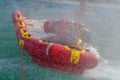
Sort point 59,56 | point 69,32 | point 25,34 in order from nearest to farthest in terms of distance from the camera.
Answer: point 59,56, point 69,32, point 25,34

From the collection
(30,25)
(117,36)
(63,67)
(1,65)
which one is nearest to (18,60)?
(1,65)

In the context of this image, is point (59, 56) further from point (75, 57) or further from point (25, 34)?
point (25, 34)

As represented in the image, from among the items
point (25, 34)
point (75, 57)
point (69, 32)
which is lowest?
point (75, 57)

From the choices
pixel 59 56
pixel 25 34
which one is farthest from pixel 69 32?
pixel 25 34

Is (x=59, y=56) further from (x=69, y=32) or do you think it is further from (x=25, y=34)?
(x=25, y=34)

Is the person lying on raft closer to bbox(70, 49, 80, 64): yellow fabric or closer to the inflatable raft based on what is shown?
the inflatable raft

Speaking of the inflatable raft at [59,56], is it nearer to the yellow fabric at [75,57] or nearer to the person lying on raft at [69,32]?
the yellow fabric at [75,57]

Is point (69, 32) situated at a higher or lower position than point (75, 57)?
higher

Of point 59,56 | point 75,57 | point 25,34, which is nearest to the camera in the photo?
point 75,57

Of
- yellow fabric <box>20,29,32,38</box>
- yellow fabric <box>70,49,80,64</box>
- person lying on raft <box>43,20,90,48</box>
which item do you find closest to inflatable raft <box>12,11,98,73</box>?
yellow fabric <box>70,49,80,64</box>

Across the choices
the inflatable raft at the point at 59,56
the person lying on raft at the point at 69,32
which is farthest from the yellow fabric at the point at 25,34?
the person lying on raft at the point at 69,32

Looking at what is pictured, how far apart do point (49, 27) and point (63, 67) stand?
15.9 feet

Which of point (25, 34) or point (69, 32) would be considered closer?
point (69, 32)

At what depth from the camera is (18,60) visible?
15891 millimetres
